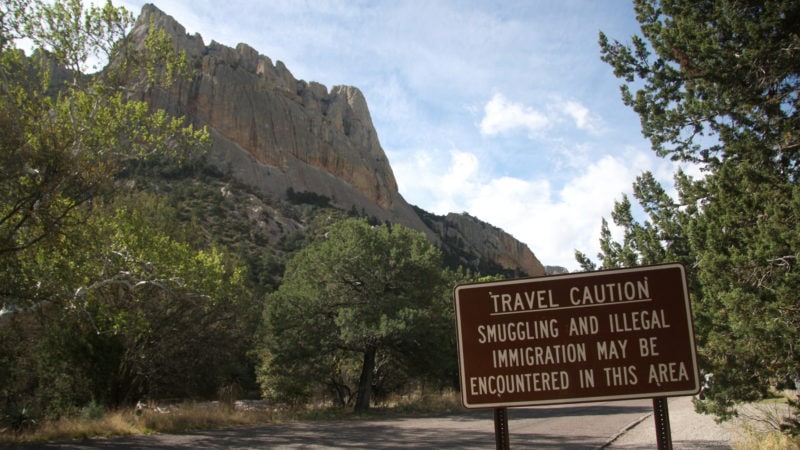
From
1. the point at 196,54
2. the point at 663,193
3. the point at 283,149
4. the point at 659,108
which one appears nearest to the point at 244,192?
the point at 283,149

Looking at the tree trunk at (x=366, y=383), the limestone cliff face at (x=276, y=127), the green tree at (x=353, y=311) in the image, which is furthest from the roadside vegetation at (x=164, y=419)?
the limestone cliff face at (x=276, y=127)

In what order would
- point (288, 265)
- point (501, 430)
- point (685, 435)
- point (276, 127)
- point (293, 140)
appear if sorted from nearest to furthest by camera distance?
point (501, 430) → point (685, 435) → point (288, 265) → point (276, 127) → point (293, 140)

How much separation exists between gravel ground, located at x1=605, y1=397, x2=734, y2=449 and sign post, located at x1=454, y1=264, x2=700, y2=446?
9.76 m

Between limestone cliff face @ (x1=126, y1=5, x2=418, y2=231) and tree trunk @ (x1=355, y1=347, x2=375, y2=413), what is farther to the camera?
limestone cliff face @ (x1=126, y1=5, x2=418, y2=231)

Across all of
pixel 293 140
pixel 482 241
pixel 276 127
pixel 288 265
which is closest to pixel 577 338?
pixel 288 265

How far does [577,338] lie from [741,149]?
7.56 metres

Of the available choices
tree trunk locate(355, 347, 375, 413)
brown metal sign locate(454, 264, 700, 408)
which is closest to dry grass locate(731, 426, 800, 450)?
brown metal sign locate(454, 264, 700, 408)

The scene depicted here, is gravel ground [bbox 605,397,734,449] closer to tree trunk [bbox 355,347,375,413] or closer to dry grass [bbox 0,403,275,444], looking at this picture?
dry grass [bbox 0,403,275,444]

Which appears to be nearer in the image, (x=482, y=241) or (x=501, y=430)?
(x=501, y=430)

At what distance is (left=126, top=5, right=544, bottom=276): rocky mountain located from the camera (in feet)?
386

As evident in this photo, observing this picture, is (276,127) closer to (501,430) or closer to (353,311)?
(353,311)

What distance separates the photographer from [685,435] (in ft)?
47.6

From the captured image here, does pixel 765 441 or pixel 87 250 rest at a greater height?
pixel 87 250

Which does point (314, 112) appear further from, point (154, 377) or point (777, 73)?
point (777, 73)
